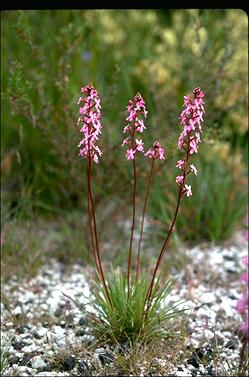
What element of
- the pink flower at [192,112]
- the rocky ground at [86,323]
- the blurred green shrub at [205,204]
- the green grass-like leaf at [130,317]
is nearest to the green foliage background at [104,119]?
the blurred green shrub at [205,204]

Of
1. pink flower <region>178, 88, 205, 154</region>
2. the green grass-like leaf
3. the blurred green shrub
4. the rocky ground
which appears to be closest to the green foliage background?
the blurred green shrub

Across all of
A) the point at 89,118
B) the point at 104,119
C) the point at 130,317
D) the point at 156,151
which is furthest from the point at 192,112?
the point at 104,119

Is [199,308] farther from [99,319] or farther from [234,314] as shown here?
[99,319]

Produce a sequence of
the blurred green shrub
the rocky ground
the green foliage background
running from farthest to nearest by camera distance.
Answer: the blurred green shrub
the green foliage background
the rocky ground

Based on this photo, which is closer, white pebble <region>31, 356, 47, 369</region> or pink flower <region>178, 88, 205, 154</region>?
pink flower <region>178, 88, 205, 154</region>

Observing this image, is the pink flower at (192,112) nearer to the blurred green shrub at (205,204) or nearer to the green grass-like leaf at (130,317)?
the green grass-like leaf at (130,317)

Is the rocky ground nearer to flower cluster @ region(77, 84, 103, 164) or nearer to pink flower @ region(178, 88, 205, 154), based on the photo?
flower cluster @ region(77, 84, 103, 164)

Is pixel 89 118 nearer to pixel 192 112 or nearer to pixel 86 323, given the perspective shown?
pixel 192 112
